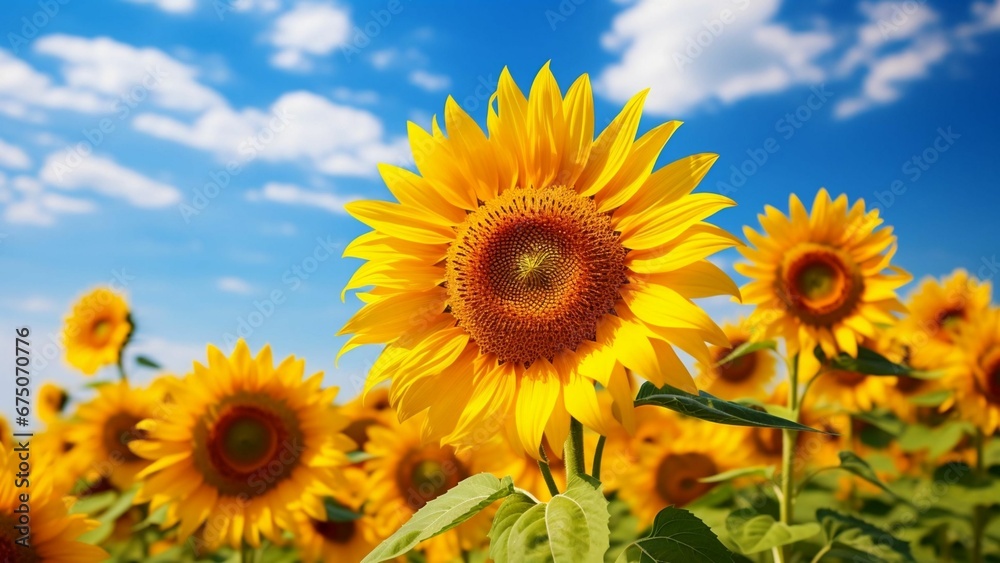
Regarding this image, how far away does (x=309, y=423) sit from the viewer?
543 centimetres

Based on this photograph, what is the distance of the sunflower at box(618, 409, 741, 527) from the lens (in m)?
6.56

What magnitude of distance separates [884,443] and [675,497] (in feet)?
8.78

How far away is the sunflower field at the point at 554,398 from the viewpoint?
2707 millimetres

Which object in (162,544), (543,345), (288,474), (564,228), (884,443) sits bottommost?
(162,544)

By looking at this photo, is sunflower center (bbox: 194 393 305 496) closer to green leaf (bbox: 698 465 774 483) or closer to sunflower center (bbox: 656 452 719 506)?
green leaf (bbox: 698 465 774 483)

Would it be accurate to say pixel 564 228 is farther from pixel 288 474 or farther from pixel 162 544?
pixel 162 544

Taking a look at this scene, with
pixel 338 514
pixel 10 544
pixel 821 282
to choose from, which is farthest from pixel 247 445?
pixel 821 282

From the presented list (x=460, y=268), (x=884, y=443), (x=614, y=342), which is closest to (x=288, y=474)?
(x=460, y=268)

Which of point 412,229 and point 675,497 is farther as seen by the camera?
point 675,497

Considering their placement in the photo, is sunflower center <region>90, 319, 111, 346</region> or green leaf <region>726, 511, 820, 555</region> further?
sunflower center <region>90, 319, 111, 346</region>

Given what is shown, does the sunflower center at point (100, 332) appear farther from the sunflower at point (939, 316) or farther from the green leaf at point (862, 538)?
the sunflower at point (939, 316)

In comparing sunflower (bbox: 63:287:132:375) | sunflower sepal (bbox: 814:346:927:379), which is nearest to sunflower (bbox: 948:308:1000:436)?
sunflower sepal (bbox: 814:346:927:379)

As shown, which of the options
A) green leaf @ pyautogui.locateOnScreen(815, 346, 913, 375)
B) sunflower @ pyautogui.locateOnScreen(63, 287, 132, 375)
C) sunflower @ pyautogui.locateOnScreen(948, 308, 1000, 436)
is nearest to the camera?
green leaf @ pyautogui.locateOnScreen(815, 346, 913, 375)

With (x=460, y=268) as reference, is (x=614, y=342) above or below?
Result: below
